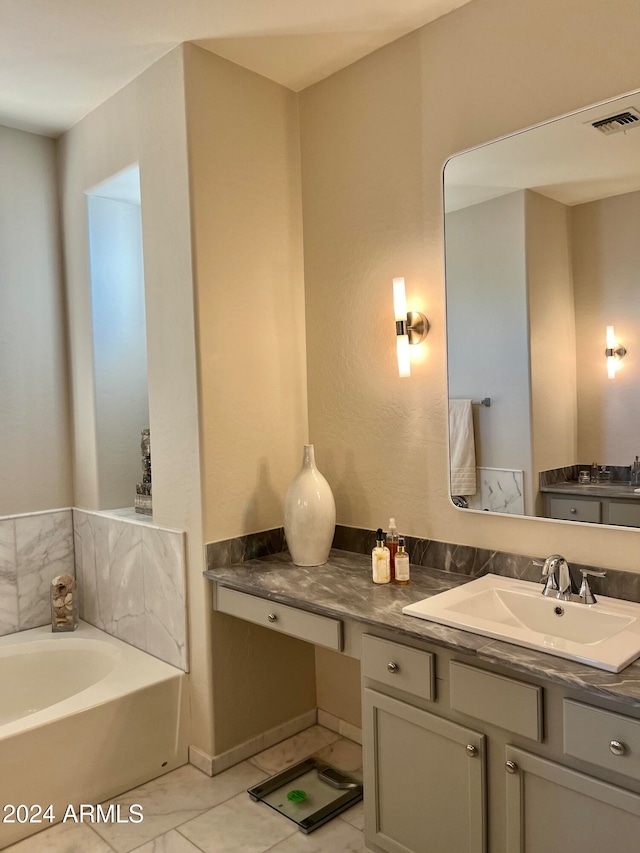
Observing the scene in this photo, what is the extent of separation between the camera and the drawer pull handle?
4.47ft

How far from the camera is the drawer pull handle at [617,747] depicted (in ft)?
4.47

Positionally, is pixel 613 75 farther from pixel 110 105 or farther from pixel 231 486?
pixel 110 105

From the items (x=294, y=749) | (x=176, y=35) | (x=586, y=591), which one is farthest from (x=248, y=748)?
(x=176, y=35)

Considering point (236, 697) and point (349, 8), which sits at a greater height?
point (349, 8)

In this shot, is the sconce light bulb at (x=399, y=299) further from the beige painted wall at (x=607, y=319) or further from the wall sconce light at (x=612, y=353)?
the wall sconce light at (x=612, y=353)

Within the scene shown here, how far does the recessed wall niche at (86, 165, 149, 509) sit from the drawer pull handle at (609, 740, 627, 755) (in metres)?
2.39

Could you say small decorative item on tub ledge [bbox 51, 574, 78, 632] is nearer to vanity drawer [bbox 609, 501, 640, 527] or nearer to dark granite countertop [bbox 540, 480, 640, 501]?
dark granite countertop [bbox 540, 480, 640, 501]

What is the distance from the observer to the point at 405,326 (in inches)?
93.8

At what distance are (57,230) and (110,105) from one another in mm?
697

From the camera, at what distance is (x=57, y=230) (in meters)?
3.23

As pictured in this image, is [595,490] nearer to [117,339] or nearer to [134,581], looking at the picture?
[134,581]

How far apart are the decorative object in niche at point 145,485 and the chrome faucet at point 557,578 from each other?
1.72 m

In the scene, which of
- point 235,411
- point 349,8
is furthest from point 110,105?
point 235,411

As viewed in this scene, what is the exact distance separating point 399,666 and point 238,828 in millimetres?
883
